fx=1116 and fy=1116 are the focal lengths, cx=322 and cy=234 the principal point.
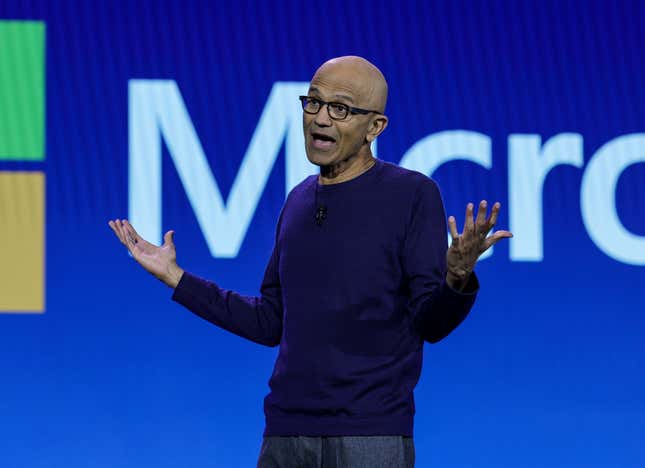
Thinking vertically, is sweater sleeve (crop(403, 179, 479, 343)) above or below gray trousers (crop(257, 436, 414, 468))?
above

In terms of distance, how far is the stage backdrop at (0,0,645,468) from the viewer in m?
3.65

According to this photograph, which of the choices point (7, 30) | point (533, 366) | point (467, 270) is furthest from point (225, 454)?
point (467, 270)

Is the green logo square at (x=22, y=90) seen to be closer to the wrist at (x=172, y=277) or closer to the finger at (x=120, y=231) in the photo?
the finger at (x=120, y=231)

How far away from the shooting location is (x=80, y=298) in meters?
3.65

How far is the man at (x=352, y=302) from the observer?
1910mm

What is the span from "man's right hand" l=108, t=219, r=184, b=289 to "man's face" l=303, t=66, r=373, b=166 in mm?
339

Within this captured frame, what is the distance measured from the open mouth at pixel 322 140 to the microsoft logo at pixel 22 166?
72.6 inches

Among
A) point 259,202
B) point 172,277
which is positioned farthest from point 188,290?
point 259,202

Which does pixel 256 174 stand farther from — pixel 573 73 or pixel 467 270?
pixel 467 270

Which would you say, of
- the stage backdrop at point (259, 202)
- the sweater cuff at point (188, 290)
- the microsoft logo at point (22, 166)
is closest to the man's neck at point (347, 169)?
the sweater cuff at point (188, 290)

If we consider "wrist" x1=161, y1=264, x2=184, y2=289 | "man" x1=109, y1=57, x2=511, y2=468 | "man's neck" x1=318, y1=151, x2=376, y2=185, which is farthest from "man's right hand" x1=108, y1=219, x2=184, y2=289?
"man's neck" x1=318, y1=151, x2=376, y2=185

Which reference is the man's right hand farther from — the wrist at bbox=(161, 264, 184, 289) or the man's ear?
the man's ear

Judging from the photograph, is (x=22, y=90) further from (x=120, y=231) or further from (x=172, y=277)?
Answer: (x=172, y=277)

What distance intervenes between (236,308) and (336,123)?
15.9 inches
